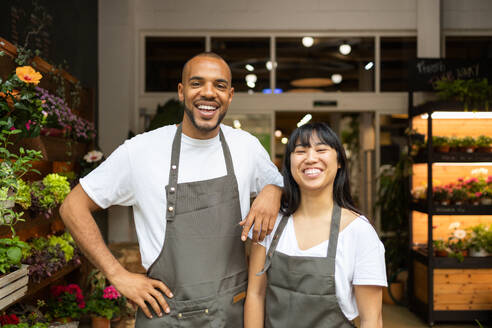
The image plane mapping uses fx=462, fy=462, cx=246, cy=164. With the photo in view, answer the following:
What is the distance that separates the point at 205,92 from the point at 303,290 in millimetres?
805

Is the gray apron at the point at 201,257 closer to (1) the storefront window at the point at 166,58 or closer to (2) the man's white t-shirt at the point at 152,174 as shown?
(2) the man's white t-shirt at the point at 152,174

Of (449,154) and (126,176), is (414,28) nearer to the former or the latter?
(449,154)

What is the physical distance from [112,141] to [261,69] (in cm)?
Answer: 198

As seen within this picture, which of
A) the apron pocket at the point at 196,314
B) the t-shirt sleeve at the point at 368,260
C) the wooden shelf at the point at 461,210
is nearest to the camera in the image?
the t-shirt sleeve at the point at 368,260

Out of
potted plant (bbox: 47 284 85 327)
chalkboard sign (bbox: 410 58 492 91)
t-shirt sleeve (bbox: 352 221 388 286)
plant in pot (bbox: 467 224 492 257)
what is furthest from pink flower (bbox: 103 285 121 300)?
chalkboard sign (bbox: 410 58 492 91)

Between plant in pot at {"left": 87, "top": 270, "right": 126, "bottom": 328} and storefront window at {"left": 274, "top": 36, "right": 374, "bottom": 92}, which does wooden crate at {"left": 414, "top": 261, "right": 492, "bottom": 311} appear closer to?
storefront window at {"left": 274, "top": 36, "right": 374, "bottom": 92}

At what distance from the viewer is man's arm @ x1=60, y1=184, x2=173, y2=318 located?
1643 mm

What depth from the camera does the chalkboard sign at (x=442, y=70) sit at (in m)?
5.07

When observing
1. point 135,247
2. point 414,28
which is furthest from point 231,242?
point 414,28

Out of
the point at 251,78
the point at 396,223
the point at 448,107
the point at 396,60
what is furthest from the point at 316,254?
the point at 396,60

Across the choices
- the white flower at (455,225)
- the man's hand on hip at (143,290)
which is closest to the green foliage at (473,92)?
the white flower at (455,225)

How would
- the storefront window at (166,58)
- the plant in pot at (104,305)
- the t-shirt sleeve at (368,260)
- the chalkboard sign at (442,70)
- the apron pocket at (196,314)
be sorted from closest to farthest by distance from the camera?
the t-shirt sleeve at (368,260) < the apron pocket at (196,314) < the plant in pot at (104,305) < the chalkboard sign at (442,70) < the storefront window at (166,58)

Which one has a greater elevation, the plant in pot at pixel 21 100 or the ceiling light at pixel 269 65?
the ceiling light at pixel 269 65

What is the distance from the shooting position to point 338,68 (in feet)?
18.5
